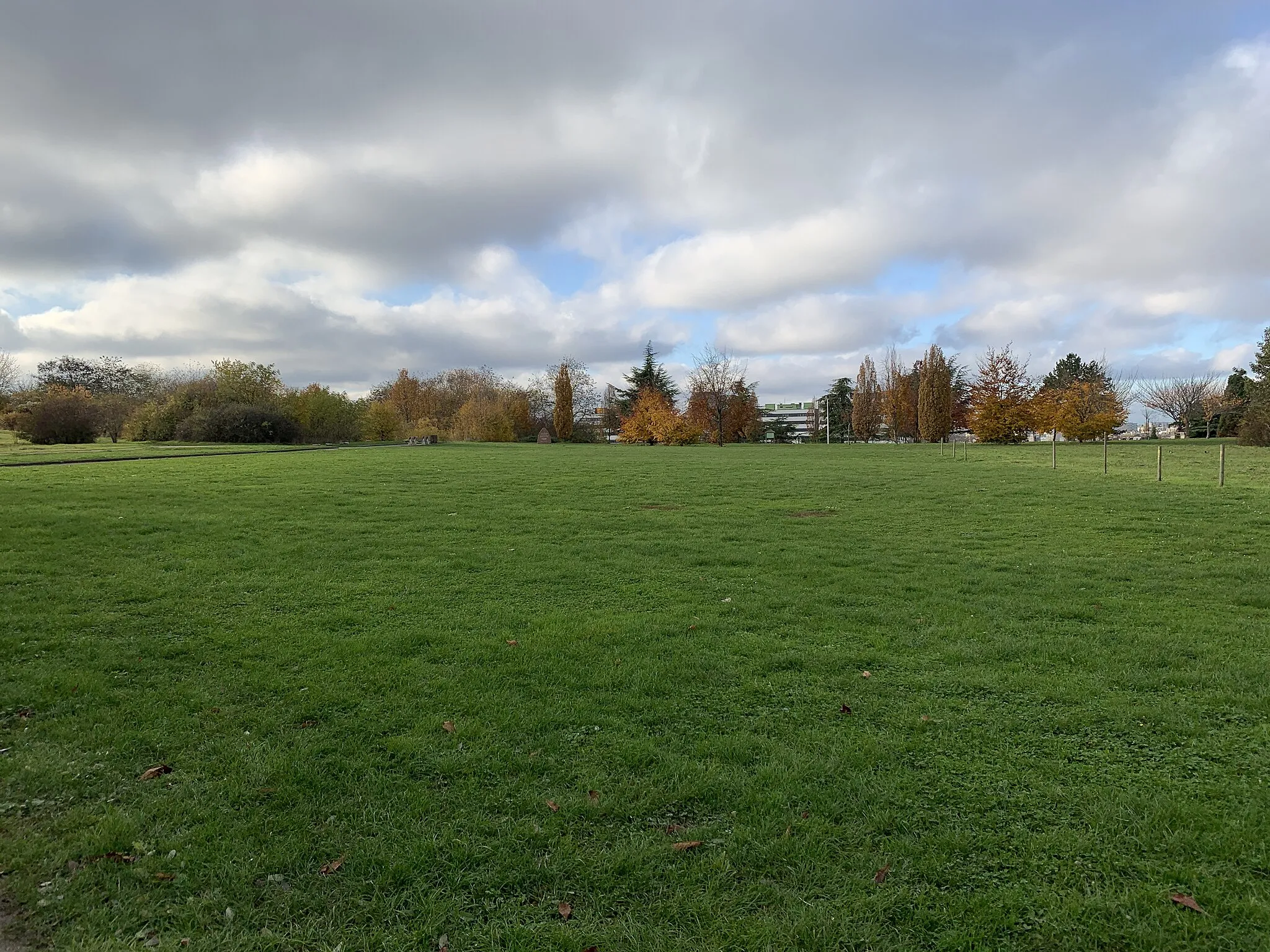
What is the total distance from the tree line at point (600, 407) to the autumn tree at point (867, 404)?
0.15 metres

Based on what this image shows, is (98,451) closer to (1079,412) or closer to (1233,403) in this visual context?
(1079,412)

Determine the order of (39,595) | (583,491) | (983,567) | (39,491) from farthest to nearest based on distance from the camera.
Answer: (583,491)
(39,491)
(983,567)
(39,595)

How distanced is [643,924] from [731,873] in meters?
0.47

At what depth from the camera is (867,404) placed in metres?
72.1

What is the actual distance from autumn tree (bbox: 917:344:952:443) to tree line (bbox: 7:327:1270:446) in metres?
0.11

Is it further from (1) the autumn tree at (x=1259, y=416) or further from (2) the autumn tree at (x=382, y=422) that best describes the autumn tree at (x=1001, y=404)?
(2) the autumn tree at (x=382, y=422)

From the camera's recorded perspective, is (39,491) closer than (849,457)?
Yes

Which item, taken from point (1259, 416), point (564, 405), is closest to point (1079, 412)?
point (1259, 416)

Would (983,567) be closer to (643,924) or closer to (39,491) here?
(643,924)

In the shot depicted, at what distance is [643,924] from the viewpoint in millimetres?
2600

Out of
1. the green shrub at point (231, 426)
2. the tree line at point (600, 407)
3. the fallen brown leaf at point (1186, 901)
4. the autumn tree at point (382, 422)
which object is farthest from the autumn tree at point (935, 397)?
the fallen brown leaf at point (1186, 901)

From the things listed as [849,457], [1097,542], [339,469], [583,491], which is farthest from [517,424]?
[1097,542]

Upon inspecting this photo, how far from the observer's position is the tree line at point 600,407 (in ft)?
136

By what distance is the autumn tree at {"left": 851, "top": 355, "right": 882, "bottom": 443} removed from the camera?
7188 centimetres
